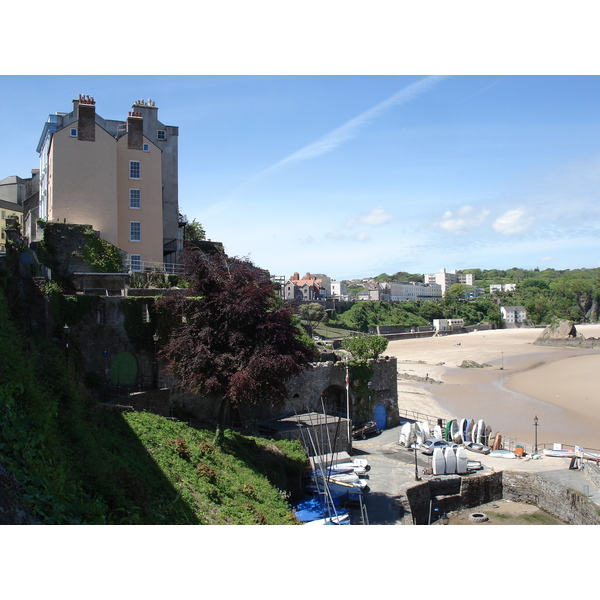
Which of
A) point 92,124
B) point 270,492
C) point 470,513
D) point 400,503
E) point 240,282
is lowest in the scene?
point 470,513

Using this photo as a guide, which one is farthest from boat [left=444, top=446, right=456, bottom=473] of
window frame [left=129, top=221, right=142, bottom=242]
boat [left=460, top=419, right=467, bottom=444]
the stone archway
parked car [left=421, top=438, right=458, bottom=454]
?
window frame [left=129, top=221, right=142, bottom=242]

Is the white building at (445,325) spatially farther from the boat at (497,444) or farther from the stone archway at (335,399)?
the stone archway at (335,399)

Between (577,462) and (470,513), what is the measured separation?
566 cm

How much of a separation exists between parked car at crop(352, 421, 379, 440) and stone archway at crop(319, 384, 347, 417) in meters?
1.03

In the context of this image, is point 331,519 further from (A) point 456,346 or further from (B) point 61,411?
(A) point 456,346

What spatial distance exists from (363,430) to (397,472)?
5.23m

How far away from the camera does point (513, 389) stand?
45.2 metres

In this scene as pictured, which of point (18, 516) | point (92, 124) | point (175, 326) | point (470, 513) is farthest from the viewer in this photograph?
point (92, 124)

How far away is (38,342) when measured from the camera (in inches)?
649

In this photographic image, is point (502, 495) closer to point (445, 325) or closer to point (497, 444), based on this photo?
point (497, 444)

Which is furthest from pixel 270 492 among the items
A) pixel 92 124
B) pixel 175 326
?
pixel 92 124

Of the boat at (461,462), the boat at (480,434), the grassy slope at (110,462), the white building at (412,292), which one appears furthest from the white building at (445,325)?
the grassy slope at (110,462)

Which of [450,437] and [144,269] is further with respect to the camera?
[144,269]

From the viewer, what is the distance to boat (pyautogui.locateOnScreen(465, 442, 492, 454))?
75.8 feet
